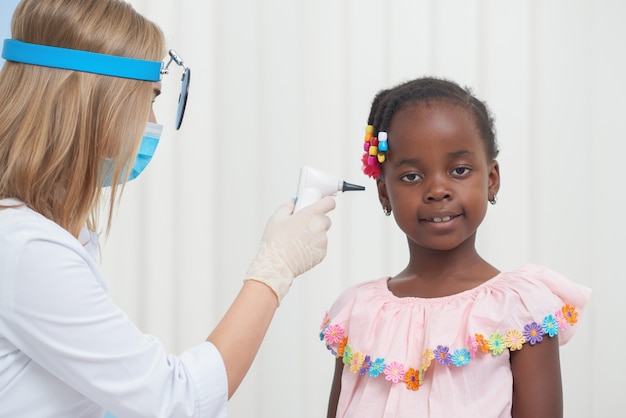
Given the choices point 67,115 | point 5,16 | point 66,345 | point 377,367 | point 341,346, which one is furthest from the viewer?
point 5,16

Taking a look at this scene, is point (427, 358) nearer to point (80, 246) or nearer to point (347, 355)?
point (347, 355)

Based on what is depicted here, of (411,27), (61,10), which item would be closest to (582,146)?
(411,27)

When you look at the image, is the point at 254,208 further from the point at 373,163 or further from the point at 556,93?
the point at 556,93

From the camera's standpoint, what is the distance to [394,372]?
126 cm

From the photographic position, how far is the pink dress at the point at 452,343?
1212 mm

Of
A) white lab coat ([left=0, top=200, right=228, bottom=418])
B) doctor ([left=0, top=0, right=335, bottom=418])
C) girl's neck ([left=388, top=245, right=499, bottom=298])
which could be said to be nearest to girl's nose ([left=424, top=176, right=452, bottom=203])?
girl's neck ([left=388, top=245, right=499, bottom=298])

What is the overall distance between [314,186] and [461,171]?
0.88ft

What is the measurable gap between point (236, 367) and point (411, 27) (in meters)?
1.17

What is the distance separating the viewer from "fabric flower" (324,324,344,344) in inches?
55.1

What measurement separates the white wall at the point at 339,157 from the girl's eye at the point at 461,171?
2.25ft

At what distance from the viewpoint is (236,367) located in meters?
1.20

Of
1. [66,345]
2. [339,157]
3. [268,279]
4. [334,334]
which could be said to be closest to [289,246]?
[268,279]

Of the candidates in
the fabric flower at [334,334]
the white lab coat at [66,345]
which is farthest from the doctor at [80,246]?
the fabric flower at [334,334]

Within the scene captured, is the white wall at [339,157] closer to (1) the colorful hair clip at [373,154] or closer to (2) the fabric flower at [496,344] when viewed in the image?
(1) the colorful hair clip at [373,154]
